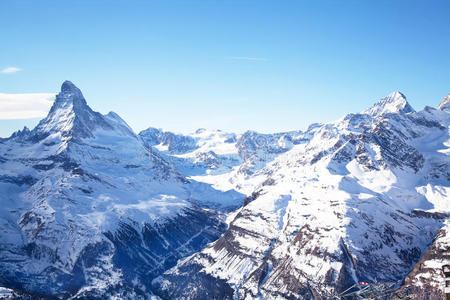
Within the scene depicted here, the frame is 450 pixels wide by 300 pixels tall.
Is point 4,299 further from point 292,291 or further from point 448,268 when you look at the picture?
point 448,268

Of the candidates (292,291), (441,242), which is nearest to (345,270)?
(292,291)

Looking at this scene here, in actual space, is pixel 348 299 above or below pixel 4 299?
below

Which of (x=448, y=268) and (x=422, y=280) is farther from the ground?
(x=448, y=268)

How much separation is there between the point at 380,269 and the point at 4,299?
212712 millimetres

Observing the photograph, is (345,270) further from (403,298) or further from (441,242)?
(403,298)

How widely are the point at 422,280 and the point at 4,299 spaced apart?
224765 millimetres

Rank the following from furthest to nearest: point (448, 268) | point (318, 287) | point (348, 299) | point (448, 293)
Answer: point (318, 287) → point (348, 299) → point (448, 268) → point (448, 293)

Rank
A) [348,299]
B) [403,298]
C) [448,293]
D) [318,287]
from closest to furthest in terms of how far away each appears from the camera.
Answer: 1. [448,293]
2. [403,298]
3. [348,299]
4. [318,287]

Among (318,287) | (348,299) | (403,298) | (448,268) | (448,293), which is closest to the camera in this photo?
(448,293)

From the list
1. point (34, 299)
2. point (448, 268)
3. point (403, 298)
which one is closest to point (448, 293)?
point (448, 268)

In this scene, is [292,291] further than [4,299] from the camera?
Yes

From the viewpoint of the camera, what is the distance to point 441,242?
196750 millimetres

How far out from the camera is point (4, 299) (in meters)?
180

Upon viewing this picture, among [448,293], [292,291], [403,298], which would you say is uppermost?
[448,293]
